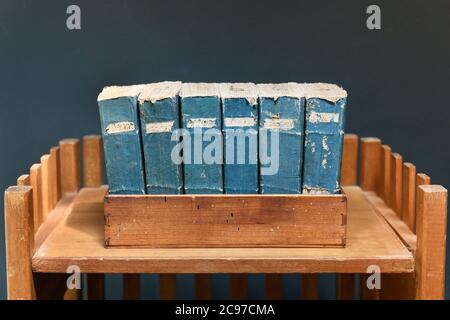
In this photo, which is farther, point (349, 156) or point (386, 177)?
point (349, 156)

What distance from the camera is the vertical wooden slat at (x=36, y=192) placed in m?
2.10

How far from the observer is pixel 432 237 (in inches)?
74.8

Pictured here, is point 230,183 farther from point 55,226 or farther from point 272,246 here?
point 55,226

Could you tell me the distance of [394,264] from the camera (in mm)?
1906

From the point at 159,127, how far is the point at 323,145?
1.12ft

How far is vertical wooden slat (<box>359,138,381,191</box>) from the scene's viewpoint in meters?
2.49

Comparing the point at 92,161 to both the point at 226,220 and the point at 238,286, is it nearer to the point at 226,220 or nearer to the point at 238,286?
the point at 238,286

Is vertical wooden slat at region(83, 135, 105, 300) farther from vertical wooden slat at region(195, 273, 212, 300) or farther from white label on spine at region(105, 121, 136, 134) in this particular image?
white label on spine at region(105, 121, 136, 134)

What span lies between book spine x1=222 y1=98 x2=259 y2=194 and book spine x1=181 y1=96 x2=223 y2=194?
0.6 inches

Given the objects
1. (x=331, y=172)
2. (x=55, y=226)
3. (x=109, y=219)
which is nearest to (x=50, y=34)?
(x=55, y=226)

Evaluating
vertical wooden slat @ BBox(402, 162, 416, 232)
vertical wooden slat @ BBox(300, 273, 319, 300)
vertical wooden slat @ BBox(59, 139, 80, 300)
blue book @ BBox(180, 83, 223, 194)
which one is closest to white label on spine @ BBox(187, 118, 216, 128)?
blue book @ BBox(180, 83, 223, 194)

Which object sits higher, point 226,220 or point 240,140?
point 240,140

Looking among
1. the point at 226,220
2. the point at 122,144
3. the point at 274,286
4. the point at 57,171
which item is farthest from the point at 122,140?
the point at 274,286

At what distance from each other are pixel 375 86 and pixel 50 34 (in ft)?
3.29
